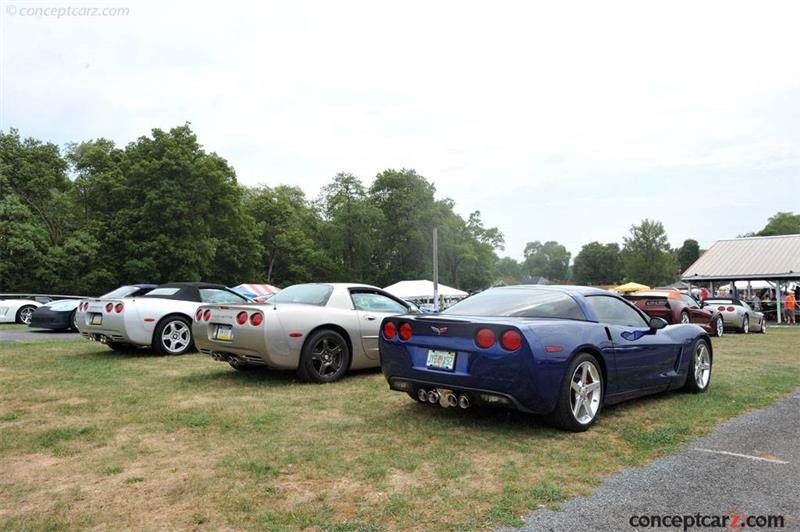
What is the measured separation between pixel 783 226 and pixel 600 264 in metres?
33.2

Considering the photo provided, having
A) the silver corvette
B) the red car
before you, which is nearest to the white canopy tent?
the red car

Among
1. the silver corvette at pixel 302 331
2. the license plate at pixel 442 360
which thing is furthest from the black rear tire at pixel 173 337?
the license plate at pixel 442 360

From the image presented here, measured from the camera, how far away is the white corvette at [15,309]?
760 inches

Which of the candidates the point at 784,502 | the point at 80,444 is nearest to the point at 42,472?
the point at 80,444

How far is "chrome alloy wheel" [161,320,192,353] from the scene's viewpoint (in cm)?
980

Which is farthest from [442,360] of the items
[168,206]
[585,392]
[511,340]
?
[168,206]

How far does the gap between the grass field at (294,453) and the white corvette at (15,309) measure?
14664mm

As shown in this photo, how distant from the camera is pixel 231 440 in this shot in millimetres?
4500

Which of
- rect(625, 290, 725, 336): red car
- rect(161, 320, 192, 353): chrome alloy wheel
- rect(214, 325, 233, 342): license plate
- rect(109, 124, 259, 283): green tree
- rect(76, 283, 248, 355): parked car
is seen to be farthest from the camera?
rect(109, 124, 259, 283): green tree

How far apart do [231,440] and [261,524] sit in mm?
1695

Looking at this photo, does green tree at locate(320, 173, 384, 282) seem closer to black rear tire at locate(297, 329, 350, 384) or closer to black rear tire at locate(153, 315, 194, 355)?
black rear tire at locate(153, 315, 194, 355)

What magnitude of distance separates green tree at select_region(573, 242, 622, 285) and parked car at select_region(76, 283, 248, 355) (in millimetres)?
114370

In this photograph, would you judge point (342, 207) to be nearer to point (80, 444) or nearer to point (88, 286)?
point (88, 286)

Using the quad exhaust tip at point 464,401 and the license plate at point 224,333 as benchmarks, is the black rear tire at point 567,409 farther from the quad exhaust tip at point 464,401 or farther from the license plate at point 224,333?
the license plate at point 224,333
